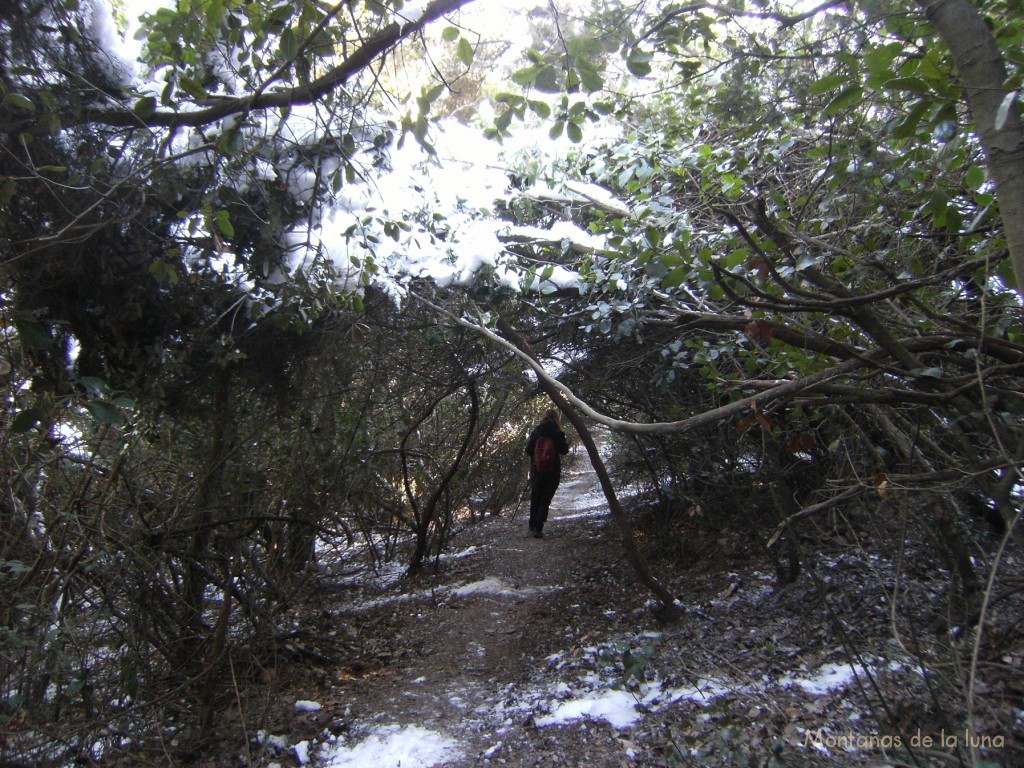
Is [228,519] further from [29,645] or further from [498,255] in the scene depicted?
[498,255]

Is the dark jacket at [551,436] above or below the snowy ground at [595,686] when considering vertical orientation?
above

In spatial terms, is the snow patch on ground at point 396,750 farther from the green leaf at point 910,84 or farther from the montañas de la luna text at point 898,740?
the green leaf at point 910,84

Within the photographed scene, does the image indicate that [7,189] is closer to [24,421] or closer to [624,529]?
[24,421]

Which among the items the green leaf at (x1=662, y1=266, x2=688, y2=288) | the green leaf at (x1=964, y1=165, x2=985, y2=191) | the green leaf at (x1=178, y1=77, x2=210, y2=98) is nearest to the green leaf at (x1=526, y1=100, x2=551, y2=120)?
the green leaf at (x1=662, y1=266, x2=688, y2=288)

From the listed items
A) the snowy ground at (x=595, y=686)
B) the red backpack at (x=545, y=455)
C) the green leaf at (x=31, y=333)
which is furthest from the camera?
the red backpack at (x=545, y=455)

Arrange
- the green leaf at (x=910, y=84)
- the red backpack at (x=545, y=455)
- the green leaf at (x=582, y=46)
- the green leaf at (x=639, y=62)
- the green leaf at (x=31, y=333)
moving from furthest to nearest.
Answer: the red backpack at (x=545, y=455) → the green leaf at (x=639, y=62) → the green leaf at (x=582, y=46) → the green leaf at (x=31, y=333) → the green leaf at (x=910, y=84)

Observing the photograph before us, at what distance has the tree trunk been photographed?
1609 millimetres

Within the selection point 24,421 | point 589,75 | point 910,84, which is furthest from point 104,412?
point 910,84

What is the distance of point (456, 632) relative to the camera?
5770 millimetres

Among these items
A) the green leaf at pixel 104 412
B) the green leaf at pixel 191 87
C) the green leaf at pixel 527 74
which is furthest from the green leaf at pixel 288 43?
the green leaf at pixel 104 412

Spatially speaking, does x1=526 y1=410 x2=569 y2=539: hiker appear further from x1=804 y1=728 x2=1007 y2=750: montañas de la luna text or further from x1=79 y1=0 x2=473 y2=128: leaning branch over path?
x1=79 y1=0 x2=473 y2=128: leaning branch over path

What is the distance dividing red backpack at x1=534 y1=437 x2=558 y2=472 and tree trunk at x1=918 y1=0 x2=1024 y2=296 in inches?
291

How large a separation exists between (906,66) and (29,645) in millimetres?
4164

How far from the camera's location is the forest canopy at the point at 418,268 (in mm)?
2703
